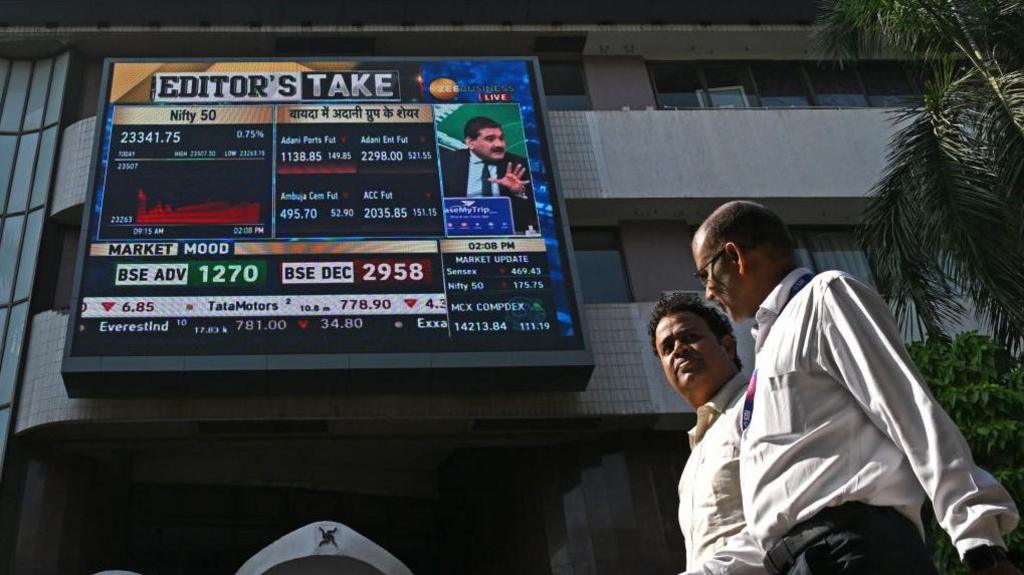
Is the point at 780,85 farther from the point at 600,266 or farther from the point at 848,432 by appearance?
the point at 848,432

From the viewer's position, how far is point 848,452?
2.15m

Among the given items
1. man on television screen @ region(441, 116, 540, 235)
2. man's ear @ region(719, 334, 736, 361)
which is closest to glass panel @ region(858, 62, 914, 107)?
man on television screen @ region(441, 116, 540, 235)

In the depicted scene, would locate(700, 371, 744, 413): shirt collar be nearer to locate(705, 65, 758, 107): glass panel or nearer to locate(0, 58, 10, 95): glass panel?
locate(705, 65, 758, 107): glass panel

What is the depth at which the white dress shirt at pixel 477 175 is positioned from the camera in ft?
37.6

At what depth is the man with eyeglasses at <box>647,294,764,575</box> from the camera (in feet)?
8.52

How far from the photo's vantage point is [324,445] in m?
11.5

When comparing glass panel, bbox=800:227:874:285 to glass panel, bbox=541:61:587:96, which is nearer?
glass panel, bbox=800:227:874:285

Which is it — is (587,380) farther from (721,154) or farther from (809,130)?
(809,130)

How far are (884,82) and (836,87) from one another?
87 cm

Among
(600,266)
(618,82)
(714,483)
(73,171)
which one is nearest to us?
(714,483)

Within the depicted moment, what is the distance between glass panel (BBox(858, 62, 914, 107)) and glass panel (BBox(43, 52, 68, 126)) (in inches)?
483

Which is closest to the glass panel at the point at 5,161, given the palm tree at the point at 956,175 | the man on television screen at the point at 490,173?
the man on television screen at the point at 490,173

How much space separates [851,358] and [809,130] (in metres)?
12.4

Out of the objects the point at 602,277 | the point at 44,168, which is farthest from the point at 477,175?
the point at 44,168
